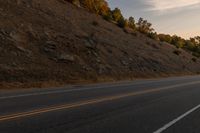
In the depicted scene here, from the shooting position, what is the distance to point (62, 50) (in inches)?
1448

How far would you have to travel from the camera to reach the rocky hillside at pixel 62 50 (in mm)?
30125

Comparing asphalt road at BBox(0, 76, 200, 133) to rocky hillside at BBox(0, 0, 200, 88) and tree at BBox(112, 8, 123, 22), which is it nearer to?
rocky hillside at BBox(0, 0, 200, 88)

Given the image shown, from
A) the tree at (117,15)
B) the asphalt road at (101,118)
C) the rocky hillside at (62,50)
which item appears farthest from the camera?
the tree at (117,15)

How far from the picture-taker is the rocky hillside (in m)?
30.1

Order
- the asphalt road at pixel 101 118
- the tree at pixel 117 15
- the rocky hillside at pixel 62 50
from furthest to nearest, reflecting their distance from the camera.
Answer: the tree at pixel 117 15
the rocky hillside at pixel 62 50
the asphalt road at pixel 101 118

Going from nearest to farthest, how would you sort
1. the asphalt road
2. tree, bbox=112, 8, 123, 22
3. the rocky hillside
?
the asphalt road
the rocky hillside
tree, bbox=112, 8, 123, 22

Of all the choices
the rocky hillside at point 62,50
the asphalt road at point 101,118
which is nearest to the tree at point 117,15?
the rocky hillside at point 62,50

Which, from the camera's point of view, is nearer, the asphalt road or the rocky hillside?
the asphalt road

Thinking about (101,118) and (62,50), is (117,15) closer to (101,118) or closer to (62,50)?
(62,50)

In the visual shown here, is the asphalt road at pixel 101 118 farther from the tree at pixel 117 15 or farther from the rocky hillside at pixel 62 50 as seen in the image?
the tree at pixel 117 15

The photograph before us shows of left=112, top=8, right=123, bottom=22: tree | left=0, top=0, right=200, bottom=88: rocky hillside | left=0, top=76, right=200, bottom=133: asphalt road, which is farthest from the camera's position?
left=112, top=8, right=123, bottom=22: tree

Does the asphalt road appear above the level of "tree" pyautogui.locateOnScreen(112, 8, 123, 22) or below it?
above

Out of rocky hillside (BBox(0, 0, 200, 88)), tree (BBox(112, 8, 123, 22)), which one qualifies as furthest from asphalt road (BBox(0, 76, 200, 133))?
tree (BBox(112, 8, 123, 22))

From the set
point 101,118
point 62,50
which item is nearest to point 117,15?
point 62,50
